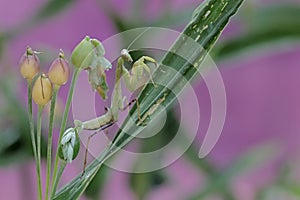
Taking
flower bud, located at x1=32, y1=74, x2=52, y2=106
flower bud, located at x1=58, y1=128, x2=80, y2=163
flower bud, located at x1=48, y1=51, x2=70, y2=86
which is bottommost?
flower bud, located at x1=58, y1=128, x2=80, y2=163

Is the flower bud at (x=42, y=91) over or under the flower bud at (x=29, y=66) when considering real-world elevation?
under

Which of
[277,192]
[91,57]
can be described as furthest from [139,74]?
[277,192]

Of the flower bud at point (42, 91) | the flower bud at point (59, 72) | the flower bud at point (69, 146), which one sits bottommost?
the flower bud at point (69, 146)

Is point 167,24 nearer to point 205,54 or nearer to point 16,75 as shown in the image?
point 16,75

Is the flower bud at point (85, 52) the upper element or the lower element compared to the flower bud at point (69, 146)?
upper
